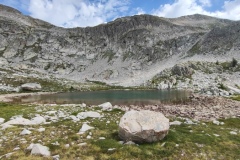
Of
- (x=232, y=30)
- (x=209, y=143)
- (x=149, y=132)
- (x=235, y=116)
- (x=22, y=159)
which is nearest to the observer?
(x=22, y=159)

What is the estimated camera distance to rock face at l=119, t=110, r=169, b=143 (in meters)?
15.8

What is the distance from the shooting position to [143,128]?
15.7 m

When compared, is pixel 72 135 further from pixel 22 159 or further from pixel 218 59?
pixel 218 59

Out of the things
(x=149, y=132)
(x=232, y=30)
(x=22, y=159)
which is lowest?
(x=22, y=159)

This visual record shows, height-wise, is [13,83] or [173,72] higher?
[173,72]

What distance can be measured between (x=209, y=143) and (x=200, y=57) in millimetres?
176864

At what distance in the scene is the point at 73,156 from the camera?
1349 centimetres

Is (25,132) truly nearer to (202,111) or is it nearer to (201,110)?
(202,111)

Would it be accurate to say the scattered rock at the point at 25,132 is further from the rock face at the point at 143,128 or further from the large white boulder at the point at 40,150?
the rock face at the point at 143,128

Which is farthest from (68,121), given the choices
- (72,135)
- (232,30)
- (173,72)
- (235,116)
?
(232,30)

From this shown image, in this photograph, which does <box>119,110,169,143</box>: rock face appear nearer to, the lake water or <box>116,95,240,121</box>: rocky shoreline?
<box>116,95,240,121</box>: rocky shoreline

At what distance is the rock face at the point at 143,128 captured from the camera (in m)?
15.8

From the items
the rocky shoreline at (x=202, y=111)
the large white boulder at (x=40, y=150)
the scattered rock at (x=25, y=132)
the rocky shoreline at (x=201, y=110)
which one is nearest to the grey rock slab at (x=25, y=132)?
the scattered rock at (x=25, y=132)

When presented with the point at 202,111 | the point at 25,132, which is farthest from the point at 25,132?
the point at 202,111
